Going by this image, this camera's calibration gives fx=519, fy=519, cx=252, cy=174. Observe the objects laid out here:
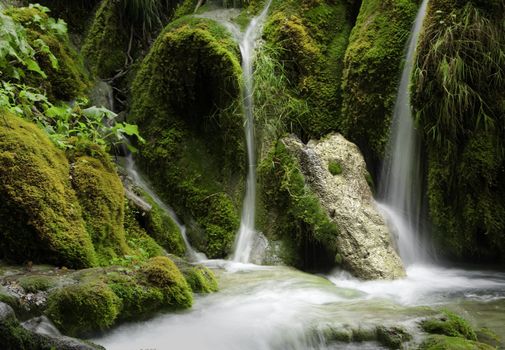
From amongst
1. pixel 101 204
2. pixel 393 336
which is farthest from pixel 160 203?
pixel 393 336

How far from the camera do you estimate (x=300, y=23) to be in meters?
7.42

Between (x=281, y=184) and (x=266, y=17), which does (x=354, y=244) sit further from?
(x=266, y=17)

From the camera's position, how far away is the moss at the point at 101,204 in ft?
14.6

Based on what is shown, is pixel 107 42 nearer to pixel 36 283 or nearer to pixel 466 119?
pixel 466 119

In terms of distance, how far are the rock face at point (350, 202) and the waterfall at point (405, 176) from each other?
34 centimetres

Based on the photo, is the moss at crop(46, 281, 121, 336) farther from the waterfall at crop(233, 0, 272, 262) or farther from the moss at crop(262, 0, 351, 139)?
the moss at crop(262, 0, 351, 139)

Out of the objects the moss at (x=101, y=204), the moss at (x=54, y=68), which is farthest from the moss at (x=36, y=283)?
the moss at (x=54, y=68)

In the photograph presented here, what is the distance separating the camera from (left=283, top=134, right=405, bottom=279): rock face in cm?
536

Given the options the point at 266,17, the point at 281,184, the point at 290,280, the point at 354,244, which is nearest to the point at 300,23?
the point at 266,17

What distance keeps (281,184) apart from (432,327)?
2.93m

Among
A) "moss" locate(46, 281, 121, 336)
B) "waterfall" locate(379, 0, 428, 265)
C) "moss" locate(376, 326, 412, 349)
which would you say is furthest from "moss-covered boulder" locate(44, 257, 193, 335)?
"waterfall" locate(379, 0, 428, 265)

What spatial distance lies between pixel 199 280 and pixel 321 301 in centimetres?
102

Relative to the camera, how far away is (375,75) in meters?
6.59

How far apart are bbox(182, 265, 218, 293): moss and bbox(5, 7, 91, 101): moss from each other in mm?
3663
